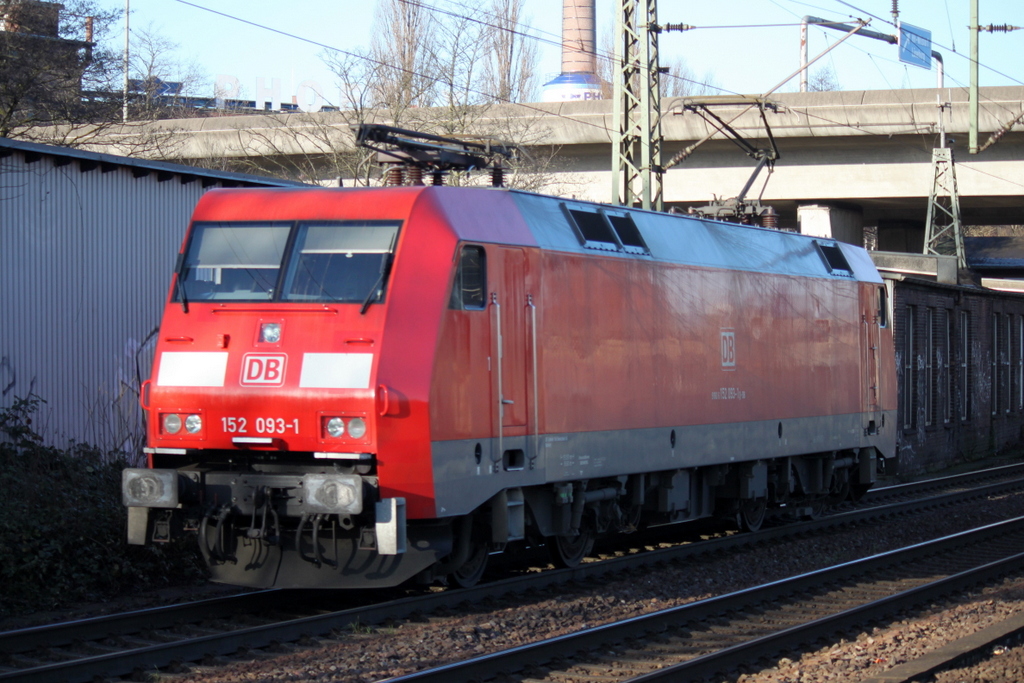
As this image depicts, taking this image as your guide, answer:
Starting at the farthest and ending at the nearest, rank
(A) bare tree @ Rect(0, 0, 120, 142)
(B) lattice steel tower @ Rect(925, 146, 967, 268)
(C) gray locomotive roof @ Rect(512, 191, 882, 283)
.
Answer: (B) lattice steel tower @ Rect(925, 146, 967, 268)
(A) bare tree @ Rect(0, 0, 120, 142)
(C) gray locomotive roof @ Rect(512, 191, 882, 283)

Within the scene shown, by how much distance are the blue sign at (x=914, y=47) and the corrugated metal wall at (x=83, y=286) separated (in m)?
15.1

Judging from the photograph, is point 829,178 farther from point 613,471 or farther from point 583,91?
point 583,91

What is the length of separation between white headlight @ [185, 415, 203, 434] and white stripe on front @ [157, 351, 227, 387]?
0.25 m

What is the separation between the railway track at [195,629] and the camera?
7223 mm

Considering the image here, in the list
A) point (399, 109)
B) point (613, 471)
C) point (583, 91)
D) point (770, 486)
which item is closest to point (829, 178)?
point (399, 109)

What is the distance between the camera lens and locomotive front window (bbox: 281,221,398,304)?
28.8 feet

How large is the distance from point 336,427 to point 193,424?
1219 mm

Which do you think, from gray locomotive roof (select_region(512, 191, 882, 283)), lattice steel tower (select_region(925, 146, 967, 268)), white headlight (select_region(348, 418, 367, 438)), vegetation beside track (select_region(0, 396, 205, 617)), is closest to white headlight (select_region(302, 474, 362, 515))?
white headlight (select_region(348, 418, 367, 438))

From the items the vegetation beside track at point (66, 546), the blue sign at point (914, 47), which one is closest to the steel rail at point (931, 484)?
the blue sign at point (914, 47)

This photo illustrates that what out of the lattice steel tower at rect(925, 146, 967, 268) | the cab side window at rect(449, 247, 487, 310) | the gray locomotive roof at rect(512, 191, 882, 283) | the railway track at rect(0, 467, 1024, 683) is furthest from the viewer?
the lattice steel tower at rect(925, 146, 967, 268)

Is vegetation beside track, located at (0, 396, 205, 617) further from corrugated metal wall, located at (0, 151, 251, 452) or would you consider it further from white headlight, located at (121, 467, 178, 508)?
white headlight, located at (121, 467, 178, 508)

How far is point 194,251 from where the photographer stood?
31.1 feet

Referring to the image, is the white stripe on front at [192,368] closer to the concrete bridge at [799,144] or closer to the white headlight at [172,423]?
the white headlight at [172,423]

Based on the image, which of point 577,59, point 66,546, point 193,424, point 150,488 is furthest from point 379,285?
point 577,59
